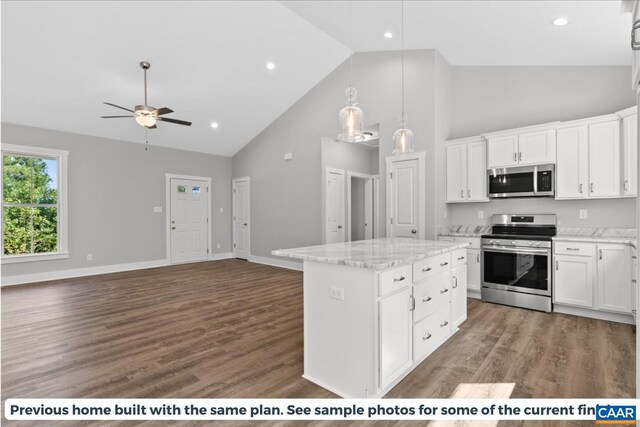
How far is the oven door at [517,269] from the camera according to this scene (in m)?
3.82

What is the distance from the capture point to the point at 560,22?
3295 millimetres

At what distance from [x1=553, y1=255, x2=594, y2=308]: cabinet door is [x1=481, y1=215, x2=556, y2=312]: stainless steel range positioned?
9 cm

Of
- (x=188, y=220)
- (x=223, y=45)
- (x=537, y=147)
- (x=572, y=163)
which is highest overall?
(x=223, y=45)

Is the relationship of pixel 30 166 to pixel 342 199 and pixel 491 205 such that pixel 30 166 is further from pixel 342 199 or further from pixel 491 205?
pixel 491 205

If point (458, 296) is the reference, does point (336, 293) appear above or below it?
above

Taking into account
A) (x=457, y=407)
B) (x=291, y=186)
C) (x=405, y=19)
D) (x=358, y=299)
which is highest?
(x=405, y=19)

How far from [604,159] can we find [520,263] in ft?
4.93

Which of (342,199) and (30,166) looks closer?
(30,166)

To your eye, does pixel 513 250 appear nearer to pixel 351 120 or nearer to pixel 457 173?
pixel 457 173

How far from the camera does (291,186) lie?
6914 millimetres

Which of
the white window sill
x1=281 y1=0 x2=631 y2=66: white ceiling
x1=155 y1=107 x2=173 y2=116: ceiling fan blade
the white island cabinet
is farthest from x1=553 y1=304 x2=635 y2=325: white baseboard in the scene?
the white window sill

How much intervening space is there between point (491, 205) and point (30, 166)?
25.8ft

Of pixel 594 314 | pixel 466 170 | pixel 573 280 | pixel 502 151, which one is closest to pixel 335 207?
pixel 466 170

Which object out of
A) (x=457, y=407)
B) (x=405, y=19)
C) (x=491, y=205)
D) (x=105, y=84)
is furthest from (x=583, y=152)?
(x=105, y=84)
